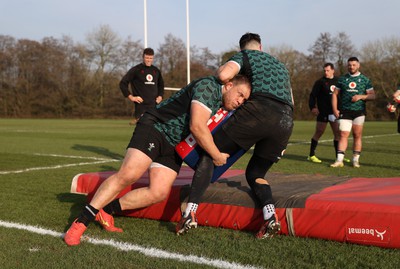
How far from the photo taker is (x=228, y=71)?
3.52 m

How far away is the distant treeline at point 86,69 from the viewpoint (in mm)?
53844

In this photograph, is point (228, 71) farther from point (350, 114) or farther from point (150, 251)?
point (350, 114)

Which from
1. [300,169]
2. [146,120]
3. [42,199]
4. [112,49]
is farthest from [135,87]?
[112,49]

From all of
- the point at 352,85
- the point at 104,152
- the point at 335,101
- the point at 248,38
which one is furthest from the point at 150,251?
the point at 104,152

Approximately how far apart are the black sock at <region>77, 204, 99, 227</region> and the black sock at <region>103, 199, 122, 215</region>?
29 centimetres

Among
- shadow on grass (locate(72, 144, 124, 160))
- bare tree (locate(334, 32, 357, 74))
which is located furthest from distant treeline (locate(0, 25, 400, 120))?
shadow on grass (locate(72, 144, 124, 160))

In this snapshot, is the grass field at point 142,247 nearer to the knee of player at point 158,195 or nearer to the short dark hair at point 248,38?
the knee of player at point 158,195

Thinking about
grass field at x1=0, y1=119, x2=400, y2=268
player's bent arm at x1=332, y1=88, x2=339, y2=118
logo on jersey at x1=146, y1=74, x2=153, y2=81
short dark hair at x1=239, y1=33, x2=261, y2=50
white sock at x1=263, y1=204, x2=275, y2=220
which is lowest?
grass field at x1=0, y1=119, x2=400, y2=268

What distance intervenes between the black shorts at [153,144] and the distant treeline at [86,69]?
50051 mm

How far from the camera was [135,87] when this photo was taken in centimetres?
933

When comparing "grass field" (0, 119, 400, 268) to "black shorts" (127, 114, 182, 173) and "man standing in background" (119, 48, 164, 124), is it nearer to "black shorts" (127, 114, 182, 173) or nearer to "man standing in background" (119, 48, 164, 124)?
"black shorts" (127, 114, 182, 173)

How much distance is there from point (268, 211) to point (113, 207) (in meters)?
1.41

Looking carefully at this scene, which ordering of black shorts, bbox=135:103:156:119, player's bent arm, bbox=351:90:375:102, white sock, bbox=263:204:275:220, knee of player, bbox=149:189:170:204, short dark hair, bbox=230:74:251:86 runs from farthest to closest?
black shorts, bbox=135:103:156:119, player's bent arm, bbox=351:90:375:102, knee of player, bbox=149:189:170:204, short dark hair, bbox=230:74:251:86, white sock, bbox=263:204:275:220

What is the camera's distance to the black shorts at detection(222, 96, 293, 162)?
12.0 ft
